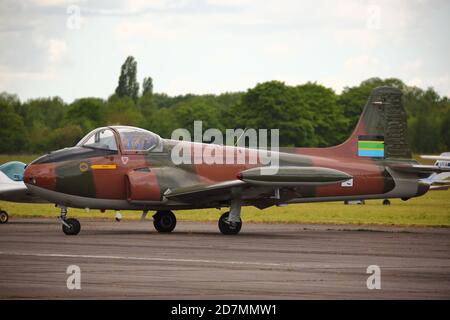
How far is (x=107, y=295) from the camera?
38.0ft

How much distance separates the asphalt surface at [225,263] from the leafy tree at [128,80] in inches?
2995

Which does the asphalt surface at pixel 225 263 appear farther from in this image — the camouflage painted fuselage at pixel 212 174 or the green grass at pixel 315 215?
the green grass at pixel 315 215

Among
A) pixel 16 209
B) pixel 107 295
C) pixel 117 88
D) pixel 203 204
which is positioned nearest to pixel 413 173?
pixel 203 204

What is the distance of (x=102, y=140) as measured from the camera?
2177 cm

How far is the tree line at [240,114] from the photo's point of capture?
5972 centimetres

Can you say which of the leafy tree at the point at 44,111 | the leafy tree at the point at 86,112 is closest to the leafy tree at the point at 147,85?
the leafy tree at the point at 44,111

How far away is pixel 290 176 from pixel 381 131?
4591 millimetres

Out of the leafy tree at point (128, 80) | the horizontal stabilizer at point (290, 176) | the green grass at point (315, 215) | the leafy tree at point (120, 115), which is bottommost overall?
the green grass at point (315, 215)

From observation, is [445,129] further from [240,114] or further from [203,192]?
[203,192]

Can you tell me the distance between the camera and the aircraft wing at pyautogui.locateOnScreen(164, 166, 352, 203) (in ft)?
67.3

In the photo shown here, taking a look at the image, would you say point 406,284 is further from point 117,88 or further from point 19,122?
point 117,88
